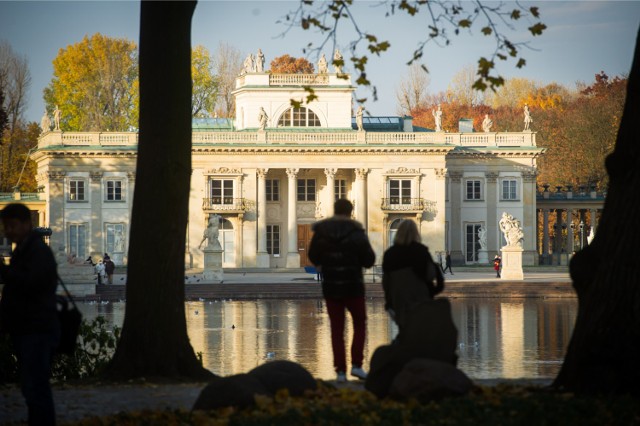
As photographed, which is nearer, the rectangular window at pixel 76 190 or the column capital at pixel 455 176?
the rectangular window at pixel 76 190

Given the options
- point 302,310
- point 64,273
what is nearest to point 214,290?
point 64,273

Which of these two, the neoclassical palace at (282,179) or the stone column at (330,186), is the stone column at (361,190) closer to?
the neoclassical palace at (282,179)

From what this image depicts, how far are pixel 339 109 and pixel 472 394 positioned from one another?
66.6m

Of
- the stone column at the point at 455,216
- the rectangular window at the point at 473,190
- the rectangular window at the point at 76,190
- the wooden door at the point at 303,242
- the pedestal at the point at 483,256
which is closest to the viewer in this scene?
the rectangular window at the point at 76,190

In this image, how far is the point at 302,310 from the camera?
35094mm

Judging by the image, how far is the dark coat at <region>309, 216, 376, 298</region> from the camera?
12008 millimetres

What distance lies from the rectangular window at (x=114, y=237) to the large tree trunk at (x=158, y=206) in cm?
6037

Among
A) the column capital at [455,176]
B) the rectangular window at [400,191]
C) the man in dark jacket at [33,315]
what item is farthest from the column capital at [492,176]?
the man in dark jacket at [33,315]

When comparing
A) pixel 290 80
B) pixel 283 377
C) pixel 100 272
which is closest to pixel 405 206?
pixel 290 80

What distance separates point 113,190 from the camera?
244ft

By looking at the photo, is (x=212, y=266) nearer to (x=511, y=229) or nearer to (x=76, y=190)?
(x=511, y=229)

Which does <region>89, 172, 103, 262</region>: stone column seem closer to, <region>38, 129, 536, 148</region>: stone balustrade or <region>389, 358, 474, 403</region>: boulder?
<region>38, 129, 536, 148</region>: stone balustrade

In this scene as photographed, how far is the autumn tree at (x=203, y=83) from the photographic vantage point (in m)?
82.3

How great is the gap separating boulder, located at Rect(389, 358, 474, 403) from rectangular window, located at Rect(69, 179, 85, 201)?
6600 cm
